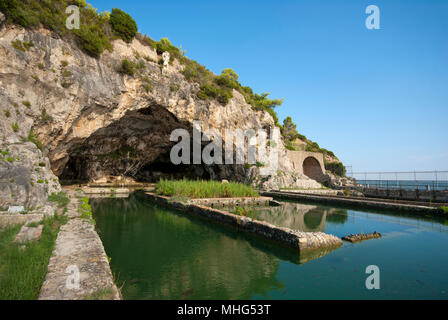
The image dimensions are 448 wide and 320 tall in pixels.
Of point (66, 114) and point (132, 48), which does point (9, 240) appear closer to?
point (66, 114)

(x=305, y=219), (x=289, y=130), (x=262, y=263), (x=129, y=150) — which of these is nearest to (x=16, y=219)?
(x=262, y=263)

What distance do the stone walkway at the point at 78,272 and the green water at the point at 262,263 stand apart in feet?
1.98

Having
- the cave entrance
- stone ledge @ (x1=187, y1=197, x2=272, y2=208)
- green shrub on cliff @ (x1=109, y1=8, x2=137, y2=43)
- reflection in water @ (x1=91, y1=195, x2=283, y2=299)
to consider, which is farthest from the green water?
the cave entrance

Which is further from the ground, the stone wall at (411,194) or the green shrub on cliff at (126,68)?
the green shrub on cliff at (126,68)

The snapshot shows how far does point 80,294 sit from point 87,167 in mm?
27318

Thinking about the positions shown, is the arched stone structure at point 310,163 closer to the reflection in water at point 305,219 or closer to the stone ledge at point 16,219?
the reflection in water at point 305,219

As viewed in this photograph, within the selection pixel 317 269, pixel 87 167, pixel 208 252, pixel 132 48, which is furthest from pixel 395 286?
pixel 87 167

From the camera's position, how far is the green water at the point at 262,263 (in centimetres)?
417

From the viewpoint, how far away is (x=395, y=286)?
4359 mm

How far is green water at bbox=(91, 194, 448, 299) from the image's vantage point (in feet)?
13.7

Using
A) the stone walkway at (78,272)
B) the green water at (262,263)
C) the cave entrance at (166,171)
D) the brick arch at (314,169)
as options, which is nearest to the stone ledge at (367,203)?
the green water at (262,263)

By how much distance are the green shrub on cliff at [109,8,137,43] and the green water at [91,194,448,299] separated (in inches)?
599

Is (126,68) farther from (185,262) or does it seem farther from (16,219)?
(185,262)

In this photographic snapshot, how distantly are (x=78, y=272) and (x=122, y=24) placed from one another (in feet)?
64.3
